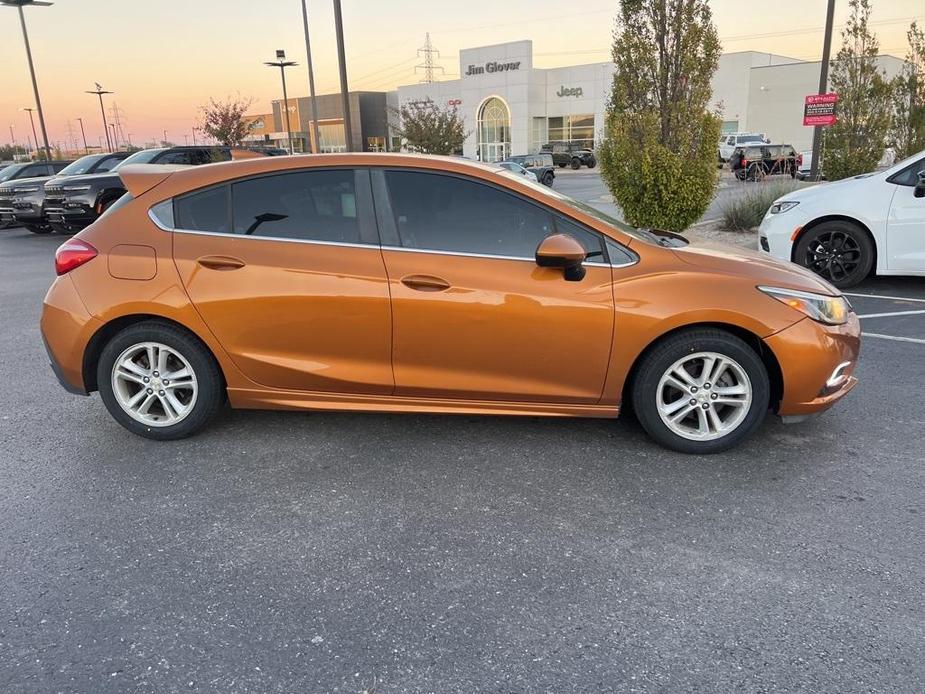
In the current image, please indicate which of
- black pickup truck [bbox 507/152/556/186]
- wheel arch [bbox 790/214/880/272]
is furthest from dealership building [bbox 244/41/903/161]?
wheel arch [bbox 790/214/880/272]

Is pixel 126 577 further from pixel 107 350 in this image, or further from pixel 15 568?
pixel 107 350

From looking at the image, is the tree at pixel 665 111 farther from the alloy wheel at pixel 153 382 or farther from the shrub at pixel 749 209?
the alloy wheel at pixel 153 382

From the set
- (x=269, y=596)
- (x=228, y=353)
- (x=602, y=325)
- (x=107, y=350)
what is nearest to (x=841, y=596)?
(x=602, y=325)

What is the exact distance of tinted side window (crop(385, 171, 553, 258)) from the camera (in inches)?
150

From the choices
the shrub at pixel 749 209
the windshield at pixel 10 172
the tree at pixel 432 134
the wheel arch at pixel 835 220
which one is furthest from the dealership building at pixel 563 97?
the wheel arch at pixel 835 220

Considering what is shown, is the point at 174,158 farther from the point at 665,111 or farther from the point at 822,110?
the point at 822,110

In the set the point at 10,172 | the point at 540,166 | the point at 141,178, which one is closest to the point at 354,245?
the point at 141,178

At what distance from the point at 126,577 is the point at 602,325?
2.57 m

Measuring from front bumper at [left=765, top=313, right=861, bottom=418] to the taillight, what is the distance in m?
3.93

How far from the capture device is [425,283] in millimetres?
3740

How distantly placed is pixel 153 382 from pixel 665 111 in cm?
831

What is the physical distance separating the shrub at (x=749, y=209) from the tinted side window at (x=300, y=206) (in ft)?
32.4

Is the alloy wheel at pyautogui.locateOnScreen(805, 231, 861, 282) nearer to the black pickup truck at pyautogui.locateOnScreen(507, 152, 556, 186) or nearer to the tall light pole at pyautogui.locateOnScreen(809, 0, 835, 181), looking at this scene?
the tall light pole at pyautogui.locateOnScreen(809, 0, 835, 181)

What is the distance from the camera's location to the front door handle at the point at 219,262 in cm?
391
